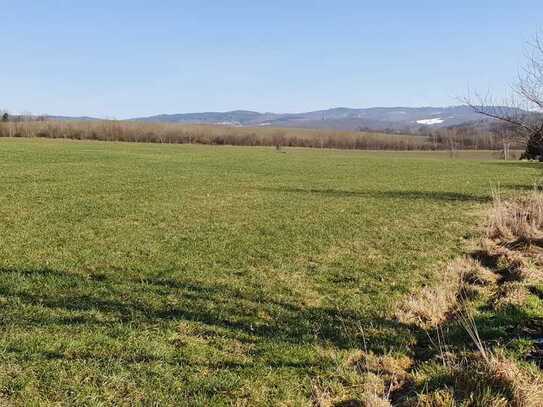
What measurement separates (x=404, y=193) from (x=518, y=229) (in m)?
9.93

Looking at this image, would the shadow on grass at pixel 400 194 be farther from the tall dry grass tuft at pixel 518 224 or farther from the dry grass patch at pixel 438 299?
the dry grass patch at pixel 438 299

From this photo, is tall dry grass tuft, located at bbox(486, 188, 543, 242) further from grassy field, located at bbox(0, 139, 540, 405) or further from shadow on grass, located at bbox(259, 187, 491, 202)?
shadow on grass, located at bbox(259, 187, 491, 202)

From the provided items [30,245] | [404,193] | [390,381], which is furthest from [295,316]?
[404,193]

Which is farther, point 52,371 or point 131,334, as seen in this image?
point 131,334

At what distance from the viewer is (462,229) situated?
572 inches

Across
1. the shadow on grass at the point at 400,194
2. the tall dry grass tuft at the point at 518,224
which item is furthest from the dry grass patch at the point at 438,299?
the shadow on grass at the point at 400,194

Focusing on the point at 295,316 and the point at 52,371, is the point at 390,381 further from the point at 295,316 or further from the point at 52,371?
the point at 52,371

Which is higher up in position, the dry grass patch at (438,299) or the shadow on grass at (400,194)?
the shadow on grass at (400,194)

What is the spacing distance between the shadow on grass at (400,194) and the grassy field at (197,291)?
413cm

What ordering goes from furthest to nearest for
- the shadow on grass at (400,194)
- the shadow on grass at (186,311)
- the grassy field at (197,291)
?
the shadow on grass at (400,194), the shadow on grass at (186,311), the grassy field at (197,291)

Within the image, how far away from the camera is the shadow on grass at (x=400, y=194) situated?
21.7 m

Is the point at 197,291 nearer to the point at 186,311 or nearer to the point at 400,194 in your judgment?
the point at 186,311

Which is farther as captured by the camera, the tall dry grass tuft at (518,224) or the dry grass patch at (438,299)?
the tall dry grass tuft at (518,224)

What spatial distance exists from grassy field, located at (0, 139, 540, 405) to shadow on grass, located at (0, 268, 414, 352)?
0.08 feet
